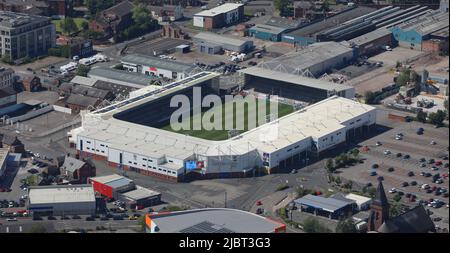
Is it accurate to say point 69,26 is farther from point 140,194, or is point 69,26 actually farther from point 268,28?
point 140,194

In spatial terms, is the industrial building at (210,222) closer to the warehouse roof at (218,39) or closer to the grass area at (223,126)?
the grass area at (223,126)

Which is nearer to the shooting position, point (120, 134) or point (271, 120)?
point (120, 134)

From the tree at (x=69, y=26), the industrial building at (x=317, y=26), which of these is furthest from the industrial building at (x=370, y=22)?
the tree at (x=69, y=26)

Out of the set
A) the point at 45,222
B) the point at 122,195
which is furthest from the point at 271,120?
the point at 45,222

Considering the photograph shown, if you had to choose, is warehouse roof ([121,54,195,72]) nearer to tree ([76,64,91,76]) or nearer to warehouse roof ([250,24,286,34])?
tree ([76,64,91,76])

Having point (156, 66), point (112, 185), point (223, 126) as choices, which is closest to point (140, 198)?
point (112, 185)

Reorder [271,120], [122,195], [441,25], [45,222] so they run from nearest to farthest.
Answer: [45,222], [122,195], [271,120], [441,25]
